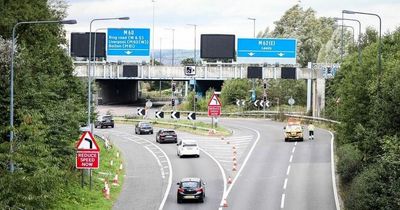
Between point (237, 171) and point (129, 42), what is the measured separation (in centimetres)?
2633

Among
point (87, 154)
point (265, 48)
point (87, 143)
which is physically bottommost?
point (87, 154)

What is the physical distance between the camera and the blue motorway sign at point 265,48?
7281cm

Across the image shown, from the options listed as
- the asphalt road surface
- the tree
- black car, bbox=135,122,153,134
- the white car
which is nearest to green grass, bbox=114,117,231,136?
the asphalt road surface

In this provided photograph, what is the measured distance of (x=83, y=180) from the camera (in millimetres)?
39094

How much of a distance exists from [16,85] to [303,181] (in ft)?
60.7

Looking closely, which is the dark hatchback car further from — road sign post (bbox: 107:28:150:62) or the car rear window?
the car rear window

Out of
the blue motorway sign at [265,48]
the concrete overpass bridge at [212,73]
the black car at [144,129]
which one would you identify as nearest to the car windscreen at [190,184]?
the black car at [144,129]

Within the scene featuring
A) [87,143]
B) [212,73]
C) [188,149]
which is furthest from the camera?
[212,73]

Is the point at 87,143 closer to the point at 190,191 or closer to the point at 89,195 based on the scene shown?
the point at 89,195

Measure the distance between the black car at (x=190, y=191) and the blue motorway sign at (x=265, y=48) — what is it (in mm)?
35564

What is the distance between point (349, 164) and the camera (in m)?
40.8

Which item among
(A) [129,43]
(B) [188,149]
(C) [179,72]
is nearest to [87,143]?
(B) [188,149]

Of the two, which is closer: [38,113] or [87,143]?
[38,113]

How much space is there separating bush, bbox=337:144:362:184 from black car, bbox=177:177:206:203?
27.4 feet
